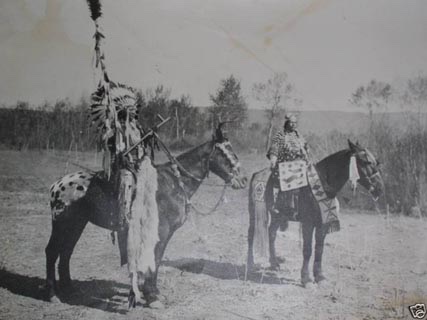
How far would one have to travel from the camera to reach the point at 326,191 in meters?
2.65

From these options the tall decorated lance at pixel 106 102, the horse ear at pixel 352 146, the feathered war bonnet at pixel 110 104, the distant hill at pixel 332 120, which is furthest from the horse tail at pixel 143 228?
the horse ear at pixel 352 146

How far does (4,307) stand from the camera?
2.40 meters

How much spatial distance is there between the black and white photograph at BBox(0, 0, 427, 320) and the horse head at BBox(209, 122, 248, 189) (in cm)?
1

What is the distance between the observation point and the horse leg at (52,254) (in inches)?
93.6

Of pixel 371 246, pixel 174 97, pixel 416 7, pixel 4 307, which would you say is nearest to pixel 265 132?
pixel 174 97

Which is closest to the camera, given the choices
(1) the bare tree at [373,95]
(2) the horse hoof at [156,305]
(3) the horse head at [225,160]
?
(2) the horse hoof at [156,305]

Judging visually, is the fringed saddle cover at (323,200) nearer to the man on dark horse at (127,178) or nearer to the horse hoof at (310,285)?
the horse hoof at (310,285)

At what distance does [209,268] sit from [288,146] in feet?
2.80

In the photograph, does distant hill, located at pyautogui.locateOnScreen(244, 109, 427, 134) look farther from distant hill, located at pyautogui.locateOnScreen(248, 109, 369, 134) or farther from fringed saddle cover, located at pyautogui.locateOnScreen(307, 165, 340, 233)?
fringed saddle cover, located at pyautogui.locateOnScreen(307, 165, 340, 233)

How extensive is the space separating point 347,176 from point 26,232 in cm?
187

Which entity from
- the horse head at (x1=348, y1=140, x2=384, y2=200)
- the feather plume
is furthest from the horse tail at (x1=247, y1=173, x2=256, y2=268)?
the feather plume

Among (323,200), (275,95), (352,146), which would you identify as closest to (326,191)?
(323,200)

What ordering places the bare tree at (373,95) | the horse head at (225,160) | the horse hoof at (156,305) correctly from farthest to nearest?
1. the bare tree at (373,95)
2. the horse head at (225,160)
3. the horse hoof at (156,305)

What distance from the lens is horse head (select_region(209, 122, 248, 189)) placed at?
245 centimetres
